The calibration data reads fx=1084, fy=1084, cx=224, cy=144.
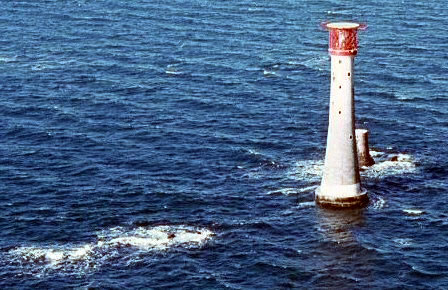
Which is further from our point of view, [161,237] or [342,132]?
[342,132]

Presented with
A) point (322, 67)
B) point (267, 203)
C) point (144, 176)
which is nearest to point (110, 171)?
point (144, 176)

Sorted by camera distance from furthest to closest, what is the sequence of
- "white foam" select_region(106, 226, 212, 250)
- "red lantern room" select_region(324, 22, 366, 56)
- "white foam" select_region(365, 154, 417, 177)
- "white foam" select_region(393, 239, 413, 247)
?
"white foam" select_region(365, 154, 417, 177) → "red lantern room" select_region(324, 22, 366, 56) → "white foam" select_region(106, 226, 212, 250) → "white foam" select_region(393, 239, 413, 247)

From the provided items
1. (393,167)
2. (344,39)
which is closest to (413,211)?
(393,167)

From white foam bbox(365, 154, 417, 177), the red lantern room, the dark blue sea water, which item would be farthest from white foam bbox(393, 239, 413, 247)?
the red lantern room

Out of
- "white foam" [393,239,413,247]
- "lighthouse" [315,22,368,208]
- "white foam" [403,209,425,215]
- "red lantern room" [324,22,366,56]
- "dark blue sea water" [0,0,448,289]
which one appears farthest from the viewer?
"white foam" [403,209,425,215]

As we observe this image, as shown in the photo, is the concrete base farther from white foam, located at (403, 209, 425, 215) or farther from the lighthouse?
white foam, located at (403, 209, 425, 215)

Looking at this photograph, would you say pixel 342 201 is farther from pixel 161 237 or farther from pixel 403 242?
pixel 161 237

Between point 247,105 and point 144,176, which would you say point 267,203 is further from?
point 247,105
